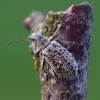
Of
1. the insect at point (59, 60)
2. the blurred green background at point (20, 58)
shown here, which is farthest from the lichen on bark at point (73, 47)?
the blurred green background at point (20, 58)

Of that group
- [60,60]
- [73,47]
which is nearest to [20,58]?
[60,60]

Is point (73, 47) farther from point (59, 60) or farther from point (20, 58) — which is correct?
point (20, 58)

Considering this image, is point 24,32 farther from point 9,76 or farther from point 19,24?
point 9,76

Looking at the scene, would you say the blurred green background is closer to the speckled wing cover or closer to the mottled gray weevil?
the mottled gray weevil

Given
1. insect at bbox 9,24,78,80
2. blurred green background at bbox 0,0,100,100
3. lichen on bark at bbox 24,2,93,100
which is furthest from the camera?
blurred green background at bbox 0,0,100,100

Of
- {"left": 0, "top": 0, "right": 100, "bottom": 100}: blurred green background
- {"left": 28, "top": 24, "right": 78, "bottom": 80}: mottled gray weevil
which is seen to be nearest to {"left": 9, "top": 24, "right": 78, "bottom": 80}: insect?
{"left": 28, "top": 24, "right": 78, "bottom": 80}: mottled gray weevil

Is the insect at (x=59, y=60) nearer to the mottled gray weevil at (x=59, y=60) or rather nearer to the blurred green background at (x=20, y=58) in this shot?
the mottled gray weevil at (x=59, y=60)
